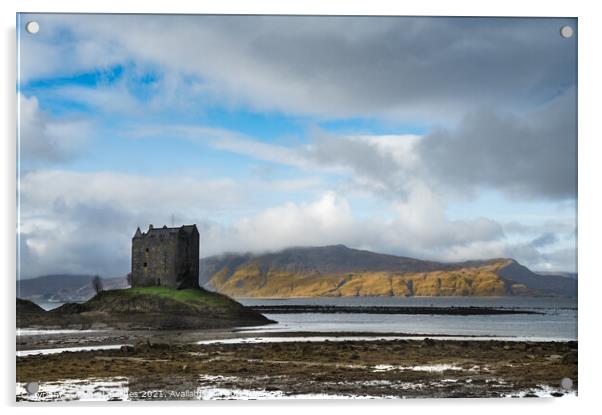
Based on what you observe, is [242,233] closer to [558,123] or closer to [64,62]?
[64,62]

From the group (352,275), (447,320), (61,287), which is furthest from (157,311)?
(447,320)

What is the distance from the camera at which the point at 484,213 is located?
7.91m

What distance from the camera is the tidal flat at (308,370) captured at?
7301 millimetres

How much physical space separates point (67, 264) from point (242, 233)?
182cm

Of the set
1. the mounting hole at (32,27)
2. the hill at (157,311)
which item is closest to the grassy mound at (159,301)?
the hill at (157,311)

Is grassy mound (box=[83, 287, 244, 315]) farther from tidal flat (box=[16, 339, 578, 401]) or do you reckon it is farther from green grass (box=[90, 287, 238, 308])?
tidal flat (box=[16, 339, 578, 401])

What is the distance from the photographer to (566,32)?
764 centimetres

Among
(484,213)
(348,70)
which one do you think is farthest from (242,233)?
(484,213)

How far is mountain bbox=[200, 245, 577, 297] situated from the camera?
26.5 feet

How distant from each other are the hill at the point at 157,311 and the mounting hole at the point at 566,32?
4.25m

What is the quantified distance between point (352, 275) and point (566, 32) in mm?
3368

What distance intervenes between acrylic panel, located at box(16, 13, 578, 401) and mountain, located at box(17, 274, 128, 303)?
3 centimetres

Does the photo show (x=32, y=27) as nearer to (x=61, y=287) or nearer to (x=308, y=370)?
(x=61, y=287)

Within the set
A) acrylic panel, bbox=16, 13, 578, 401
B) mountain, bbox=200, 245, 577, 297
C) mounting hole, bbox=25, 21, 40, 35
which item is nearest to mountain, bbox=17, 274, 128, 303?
acrylic panel, bbox=16, 13, 578, 401
